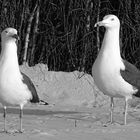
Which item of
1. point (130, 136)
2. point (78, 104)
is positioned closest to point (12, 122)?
point (130, 136)

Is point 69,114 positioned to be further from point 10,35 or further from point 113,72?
point 10,35

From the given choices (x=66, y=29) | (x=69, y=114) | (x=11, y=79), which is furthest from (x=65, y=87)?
(x=11, y=79)

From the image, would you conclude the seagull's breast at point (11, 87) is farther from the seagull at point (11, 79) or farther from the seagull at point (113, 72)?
the seagull at point (113, 72)

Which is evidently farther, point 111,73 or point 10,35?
point 111,73

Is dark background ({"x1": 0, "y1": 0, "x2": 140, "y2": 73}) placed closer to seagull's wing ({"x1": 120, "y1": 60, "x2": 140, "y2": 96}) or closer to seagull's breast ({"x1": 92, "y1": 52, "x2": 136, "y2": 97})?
seagull's wing ({"x1": 120, "y1": 60, "x2": 140, "y2": 96})

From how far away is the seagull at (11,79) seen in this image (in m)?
7.11

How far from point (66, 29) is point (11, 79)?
20.3 feet

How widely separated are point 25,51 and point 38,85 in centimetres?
118

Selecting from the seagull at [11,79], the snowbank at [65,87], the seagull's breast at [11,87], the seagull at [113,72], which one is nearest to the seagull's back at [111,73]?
the seagull at [113,72]

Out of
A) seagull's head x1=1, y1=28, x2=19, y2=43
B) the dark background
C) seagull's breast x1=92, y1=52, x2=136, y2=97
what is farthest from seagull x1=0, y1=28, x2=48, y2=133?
the dark background

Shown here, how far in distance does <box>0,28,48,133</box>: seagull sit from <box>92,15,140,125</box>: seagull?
1.22 meters

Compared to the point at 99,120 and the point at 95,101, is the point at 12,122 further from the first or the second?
the point at 95,101

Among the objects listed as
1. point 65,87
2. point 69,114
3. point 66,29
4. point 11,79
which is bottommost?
point 69,114

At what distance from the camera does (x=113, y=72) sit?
8195 mm
